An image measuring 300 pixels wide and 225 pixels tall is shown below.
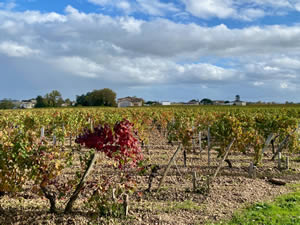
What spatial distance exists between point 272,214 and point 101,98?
8127 cm

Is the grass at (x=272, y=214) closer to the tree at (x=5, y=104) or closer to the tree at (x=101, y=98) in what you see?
the tree at (x=101, y=98)

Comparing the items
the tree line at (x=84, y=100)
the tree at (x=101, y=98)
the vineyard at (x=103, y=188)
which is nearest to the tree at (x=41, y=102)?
the tree line at (x=84, y=100)

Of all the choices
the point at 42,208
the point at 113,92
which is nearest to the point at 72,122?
the point at 42,208

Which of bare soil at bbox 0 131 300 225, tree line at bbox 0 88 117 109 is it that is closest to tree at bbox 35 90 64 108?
tree line at bbox 0 88 117 109

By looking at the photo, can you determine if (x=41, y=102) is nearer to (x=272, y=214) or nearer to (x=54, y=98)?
(x=54, y=98)

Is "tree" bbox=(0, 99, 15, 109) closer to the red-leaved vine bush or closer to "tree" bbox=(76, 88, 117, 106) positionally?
"tree" bbox=(76, 88, 117, 106)

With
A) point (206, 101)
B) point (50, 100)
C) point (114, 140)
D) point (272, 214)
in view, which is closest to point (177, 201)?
point (272, 214)

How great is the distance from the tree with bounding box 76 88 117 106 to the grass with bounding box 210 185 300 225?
78.9 meters

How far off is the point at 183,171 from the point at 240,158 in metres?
3.82

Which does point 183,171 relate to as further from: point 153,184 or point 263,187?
point 263,187

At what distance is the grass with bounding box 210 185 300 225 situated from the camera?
5.14 metres

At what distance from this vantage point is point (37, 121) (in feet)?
50.5

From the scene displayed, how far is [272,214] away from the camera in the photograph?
17.8ft

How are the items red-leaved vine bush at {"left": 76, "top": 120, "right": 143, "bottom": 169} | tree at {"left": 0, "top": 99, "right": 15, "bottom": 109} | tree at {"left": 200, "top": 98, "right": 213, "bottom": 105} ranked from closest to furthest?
red-leaved vine bush at {"left": 76, "top": 120, "right": 143, "bottom": 169} → tree at {"left": 0, "top": 99, "right": 15, "bottom": 109} → tree at {"left": 200, "top": 98, "right": 213, "bottom": 105}
